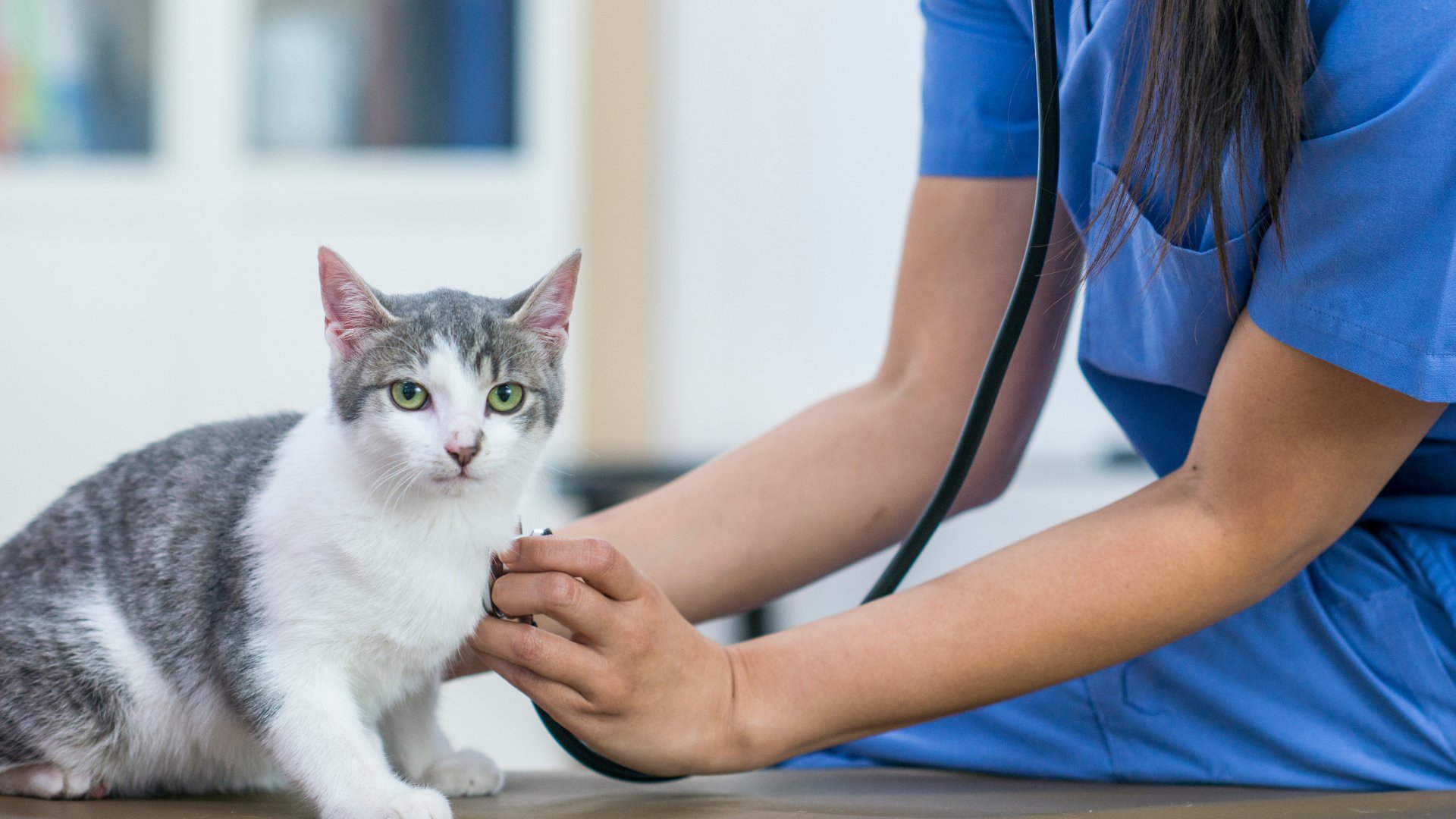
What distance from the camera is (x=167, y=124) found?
2922mm

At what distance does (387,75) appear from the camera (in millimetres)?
2975

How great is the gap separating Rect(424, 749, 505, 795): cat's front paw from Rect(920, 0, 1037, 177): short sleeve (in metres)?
0.59

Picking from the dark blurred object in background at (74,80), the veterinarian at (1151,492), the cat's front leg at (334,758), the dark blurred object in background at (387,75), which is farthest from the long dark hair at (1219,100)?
the dark blurred object in background at (74,80)

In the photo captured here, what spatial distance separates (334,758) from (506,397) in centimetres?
24

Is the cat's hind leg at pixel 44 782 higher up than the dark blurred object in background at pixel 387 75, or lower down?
lower down

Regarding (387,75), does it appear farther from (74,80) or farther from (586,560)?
(586,560)

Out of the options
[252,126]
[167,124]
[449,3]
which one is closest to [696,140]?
[449,3]

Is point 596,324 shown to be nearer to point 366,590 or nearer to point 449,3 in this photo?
point 449,3

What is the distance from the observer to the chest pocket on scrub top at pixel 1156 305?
29.2 inches

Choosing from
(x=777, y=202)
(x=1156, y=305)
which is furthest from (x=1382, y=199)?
(x=777, y=202)

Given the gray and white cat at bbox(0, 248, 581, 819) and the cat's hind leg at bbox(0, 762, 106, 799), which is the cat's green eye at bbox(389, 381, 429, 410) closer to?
the gray and white cat at bbox(0, 248, 581, 819)

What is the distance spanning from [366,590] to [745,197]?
7.59 ft

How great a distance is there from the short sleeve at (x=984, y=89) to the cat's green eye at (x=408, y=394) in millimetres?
491

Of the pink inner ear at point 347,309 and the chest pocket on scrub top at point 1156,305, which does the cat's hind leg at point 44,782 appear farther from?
the chest pocket on scrub top at point 1156,305
